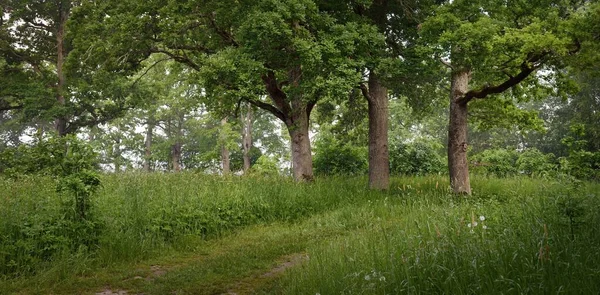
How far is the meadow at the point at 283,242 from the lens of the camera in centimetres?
386

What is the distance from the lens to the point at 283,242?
26.8 ft

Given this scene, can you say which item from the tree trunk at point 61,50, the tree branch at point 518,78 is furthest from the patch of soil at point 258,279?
the tree trunk at point 61,50

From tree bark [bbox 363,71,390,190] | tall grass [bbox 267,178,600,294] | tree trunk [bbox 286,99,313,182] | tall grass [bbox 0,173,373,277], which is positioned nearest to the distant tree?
tree bark [bbox 363,71,390,190]

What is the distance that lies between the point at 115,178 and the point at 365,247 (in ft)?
27.6

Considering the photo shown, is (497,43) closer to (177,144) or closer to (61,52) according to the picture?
(61,52)

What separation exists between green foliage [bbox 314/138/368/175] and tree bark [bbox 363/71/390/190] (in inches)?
205

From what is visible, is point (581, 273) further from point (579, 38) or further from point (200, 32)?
point (200, 32)

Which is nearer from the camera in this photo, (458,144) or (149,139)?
(458,144)

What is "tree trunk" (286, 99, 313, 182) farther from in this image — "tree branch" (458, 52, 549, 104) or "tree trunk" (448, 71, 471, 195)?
"tree branch" (458, 52, 549, 104)

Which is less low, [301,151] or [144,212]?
[301,151]

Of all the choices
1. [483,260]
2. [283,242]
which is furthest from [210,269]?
[483,260]

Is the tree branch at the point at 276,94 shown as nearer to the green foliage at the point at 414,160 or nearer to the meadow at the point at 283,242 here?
the meadow at the point at 283,242

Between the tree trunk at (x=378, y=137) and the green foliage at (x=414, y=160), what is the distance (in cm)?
612

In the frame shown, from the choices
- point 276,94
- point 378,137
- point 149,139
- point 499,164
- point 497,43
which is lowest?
point 499,164
